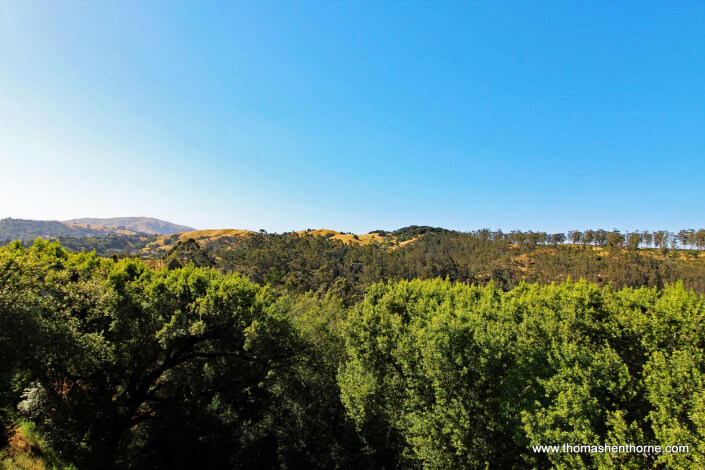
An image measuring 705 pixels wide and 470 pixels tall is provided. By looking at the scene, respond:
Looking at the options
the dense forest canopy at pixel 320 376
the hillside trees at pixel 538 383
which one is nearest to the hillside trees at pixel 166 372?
the dense forest canopy at pixel 320 376

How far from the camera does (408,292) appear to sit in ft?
103

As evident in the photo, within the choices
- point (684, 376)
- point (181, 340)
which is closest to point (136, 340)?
point (181, 340)

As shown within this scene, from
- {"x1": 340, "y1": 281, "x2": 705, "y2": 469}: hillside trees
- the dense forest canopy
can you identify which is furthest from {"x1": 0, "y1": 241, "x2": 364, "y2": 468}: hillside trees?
{"x1": 340, "y1": 281, "x2": 705, "y2": 469}: hillside trees

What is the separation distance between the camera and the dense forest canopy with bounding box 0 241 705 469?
15242 millimetres

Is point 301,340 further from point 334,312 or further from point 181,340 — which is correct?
point 334,312

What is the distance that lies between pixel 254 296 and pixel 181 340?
6025 millimetres

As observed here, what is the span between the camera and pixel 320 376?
26656 millimetres

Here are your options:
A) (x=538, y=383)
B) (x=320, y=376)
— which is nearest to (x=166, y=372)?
Result: (x=320, y=376)

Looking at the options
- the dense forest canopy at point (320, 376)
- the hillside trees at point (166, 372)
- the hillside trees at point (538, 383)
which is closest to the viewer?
the hillside trees at point (538, 383)

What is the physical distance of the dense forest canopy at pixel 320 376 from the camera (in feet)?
50.0

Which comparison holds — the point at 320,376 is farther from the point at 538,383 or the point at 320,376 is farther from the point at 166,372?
the point at 538,383

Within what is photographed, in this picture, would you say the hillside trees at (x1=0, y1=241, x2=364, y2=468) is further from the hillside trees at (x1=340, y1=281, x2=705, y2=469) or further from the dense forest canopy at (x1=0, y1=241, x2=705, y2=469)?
the hillside trees at (x1=340, y1=281, x2=705, y2=469)

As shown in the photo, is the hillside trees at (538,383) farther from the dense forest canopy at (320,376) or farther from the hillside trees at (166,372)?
the hillside trees at (166,372)

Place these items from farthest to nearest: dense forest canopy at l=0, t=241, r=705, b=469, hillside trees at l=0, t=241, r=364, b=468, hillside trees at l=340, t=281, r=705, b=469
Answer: hillside trees at l=0, t=241, r=364, b=468 < dense forest canopy at l=0, t=241, r=705, b=469 < hillside trees at l=340, t=281, r=705, b=469
